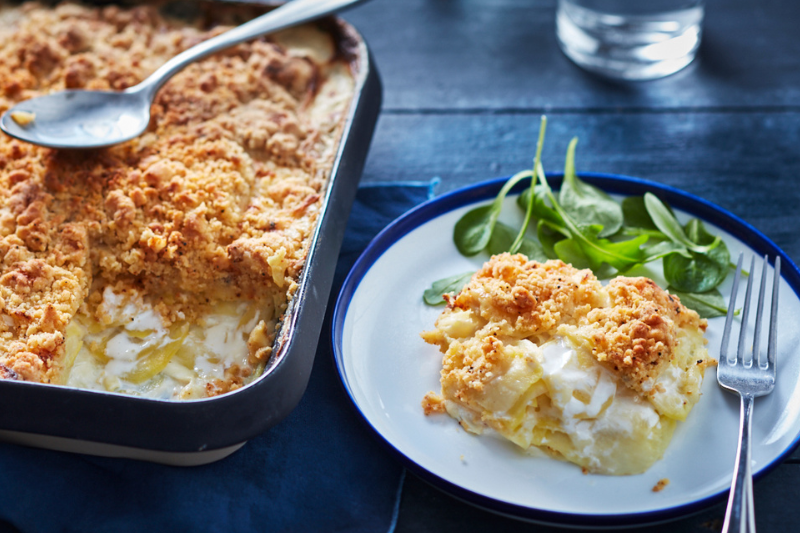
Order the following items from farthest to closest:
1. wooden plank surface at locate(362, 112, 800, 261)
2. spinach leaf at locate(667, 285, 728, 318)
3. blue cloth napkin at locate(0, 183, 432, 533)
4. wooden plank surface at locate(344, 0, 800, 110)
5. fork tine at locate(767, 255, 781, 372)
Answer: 1. wooden plank surface at locate(344, 0, 800, 110)
2. wooden plank surface at locate(362, 112, 800, 261)
3. spinach leaf at locate(667, 285, 728, 318)
4. fork tine at locate(767, 255, 781, 372)
5. blue cloth napkin at locate(0, 183, 432, 533)

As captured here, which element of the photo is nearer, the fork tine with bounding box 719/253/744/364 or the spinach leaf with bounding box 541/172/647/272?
the fork tine with bounding box 719/253/744/364

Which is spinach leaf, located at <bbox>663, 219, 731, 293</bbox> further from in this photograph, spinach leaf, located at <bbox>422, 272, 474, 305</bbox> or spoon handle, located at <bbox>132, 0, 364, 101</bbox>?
spoon handle, located at <bbox>132, 0, 364, 101</bbox>

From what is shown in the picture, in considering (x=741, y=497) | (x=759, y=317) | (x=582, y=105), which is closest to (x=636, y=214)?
(x=759, y=317)

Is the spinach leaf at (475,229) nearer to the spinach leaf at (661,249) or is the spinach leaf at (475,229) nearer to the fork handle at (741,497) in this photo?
the spinach leaf at (661,249)

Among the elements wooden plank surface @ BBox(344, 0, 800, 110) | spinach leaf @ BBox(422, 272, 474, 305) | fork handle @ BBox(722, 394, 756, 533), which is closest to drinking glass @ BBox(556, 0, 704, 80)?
wooden plank surface @ BBox(344, 0, 800, 110)

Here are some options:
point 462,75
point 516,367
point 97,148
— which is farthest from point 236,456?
point 462,75

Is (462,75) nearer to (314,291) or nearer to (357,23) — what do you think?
(357,23)
